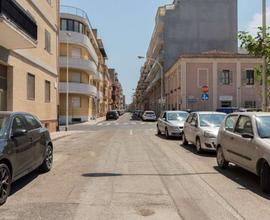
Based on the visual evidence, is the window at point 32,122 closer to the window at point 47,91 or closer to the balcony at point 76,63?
the window at point 47,91

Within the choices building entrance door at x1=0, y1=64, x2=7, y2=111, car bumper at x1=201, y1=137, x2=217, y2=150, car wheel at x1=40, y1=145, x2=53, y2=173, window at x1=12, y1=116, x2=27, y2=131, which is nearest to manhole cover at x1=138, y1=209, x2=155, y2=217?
window at x1=12, y1=116, x2=27, y2=131

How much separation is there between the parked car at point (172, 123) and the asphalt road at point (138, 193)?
9792mm

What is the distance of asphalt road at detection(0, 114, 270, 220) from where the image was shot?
6.21 metres

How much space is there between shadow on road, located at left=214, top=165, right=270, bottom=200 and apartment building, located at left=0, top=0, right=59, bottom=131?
29.2 feet

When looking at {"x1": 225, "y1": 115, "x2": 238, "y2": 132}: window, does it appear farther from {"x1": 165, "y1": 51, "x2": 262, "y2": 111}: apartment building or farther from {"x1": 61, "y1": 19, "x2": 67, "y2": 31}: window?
{"x1": 61, "y1": 19, "x2": 67, "y2": 31}: window

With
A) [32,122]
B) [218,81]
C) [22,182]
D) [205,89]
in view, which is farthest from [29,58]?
[218,81]

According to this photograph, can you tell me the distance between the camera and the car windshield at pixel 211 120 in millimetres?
15648

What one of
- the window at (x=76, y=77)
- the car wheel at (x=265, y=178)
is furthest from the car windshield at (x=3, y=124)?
the window at (x=76, y=77)

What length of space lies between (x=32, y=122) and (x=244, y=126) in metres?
4.93

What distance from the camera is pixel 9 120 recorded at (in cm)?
818

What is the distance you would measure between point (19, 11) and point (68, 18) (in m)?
36.0

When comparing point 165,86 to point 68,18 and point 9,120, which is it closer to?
point 68,18

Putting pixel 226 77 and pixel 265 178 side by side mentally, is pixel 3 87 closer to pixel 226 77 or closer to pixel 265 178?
pixel 265 178

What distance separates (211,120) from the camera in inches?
634
